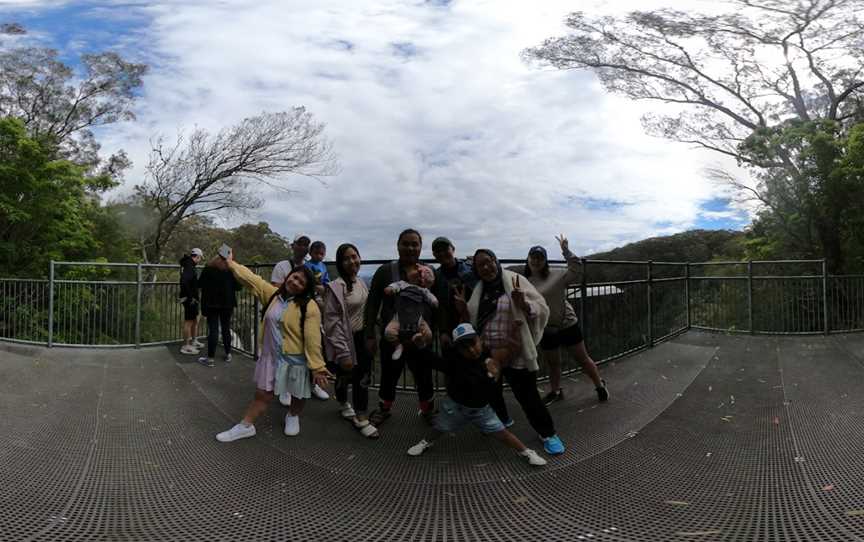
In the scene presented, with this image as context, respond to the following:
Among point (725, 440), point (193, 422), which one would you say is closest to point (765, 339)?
point (725, 440)

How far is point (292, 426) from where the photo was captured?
14.4 ft

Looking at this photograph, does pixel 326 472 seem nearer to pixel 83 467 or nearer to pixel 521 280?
pixel 83 467

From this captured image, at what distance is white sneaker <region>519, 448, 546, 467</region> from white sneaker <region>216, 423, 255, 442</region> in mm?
2438

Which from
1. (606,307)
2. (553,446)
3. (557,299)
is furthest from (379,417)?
(606,307)

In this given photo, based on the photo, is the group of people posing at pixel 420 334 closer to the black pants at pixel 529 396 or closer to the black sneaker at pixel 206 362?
the black pants at pixel 529 396

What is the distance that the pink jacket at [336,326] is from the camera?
4.25m

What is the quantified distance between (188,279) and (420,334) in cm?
496

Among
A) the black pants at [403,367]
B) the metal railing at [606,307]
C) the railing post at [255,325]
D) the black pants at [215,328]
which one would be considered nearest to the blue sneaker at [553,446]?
the black pants at [403,367]

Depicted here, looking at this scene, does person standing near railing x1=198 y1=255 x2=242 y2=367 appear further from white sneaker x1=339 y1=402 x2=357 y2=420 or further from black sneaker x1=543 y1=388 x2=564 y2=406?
black sneaker x1=543 y1=388 x2=564 y2=406

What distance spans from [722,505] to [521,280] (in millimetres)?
2110

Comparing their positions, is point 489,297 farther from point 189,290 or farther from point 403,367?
point 189,290

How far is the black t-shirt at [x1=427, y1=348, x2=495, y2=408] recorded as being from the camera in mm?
3676

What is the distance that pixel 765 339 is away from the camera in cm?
910

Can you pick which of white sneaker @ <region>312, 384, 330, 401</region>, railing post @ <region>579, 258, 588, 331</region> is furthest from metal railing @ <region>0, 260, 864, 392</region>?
white sneaker @ <region>312, 384, 330, 401</region>
